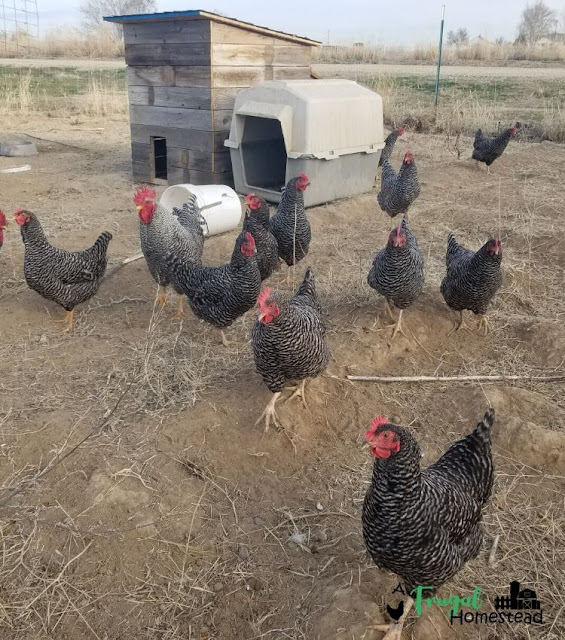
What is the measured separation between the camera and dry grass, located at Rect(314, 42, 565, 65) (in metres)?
32.7

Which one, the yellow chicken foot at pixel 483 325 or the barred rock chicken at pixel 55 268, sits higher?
the barred rock chicken at pixel 55 268

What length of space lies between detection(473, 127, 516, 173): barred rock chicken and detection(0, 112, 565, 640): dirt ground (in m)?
4.93

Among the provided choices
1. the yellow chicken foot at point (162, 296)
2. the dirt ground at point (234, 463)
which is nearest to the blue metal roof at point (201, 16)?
the dirt ground at point (234, 463)

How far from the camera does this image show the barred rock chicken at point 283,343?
10.7ft

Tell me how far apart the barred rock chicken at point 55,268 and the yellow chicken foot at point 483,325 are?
11.6 ft

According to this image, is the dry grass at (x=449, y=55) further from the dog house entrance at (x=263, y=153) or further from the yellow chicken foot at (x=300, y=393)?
the yellow chicken foot at (x=300, y=393)

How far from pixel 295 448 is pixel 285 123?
5326 millimetres

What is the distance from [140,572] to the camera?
2.73 m

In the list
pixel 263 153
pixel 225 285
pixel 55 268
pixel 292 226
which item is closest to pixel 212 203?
pixel 292 226

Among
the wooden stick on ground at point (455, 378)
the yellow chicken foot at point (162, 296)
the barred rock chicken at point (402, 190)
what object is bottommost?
the wooden stick on ground at point (455, 378)

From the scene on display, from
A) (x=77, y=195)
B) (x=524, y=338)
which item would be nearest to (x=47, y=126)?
(x=77, y=195)

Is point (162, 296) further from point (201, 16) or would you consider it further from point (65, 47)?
point (65, 47)

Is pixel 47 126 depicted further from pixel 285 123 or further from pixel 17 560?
pixel 17 560

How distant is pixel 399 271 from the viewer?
4.52m
